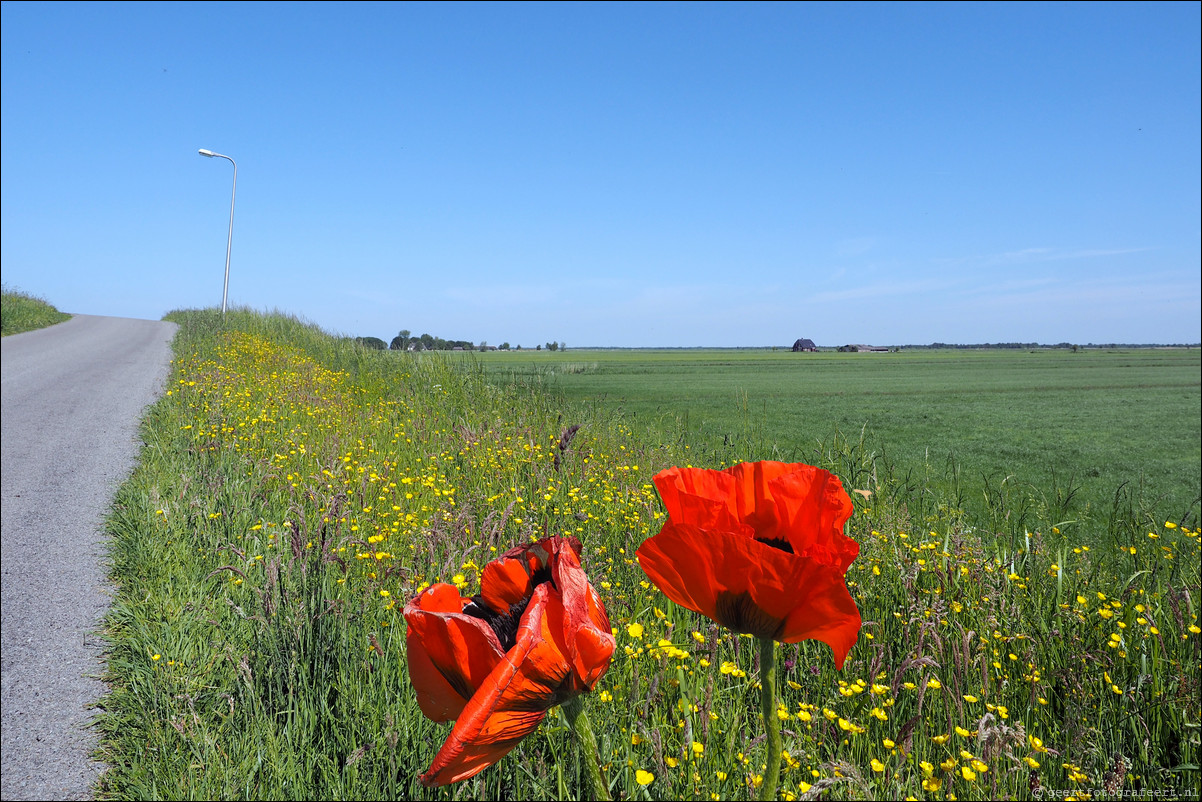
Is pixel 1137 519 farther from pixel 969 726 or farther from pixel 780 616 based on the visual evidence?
pixel 780 616

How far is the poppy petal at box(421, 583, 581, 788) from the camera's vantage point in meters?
0.46

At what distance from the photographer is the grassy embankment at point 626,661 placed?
1.80 metres

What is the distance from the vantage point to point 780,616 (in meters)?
0.60

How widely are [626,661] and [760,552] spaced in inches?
72.6

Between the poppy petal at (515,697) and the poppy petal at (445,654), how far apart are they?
0.03 meters

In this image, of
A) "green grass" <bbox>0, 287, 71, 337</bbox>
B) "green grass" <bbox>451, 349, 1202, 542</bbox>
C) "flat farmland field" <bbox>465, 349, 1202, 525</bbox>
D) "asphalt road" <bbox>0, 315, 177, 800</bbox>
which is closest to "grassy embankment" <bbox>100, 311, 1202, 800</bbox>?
"asphalt road" <bbox>0, 315, 177, 800</bbox>

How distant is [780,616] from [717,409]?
14.7 metres

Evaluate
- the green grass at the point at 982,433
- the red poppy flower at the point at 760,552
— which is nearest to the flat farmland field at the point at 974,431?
the green grass at the point at 982,433

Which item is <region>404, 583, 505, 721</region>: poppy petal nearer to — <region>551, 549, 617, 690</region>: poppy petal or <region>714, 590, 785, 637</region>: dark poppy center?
<region>551, 549, 617, 690</region>: poppy petal

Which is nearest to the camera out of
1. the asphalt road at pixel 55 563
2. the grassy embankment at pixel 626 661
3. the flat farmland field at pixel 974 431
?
the grassy embankment at pixel 626 661

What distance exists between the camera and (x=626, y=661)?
2221 mm

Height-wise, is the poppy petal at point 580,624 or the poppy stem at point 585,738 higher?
the poppy petal at point 580,624

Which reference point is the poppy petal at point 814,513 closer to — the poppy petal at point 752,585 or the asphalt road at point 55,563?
the poppy petal at point 752,585

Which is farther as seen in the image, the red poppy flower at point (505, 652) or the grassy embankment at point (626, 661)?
the grassy embankment at point (626, 661)
